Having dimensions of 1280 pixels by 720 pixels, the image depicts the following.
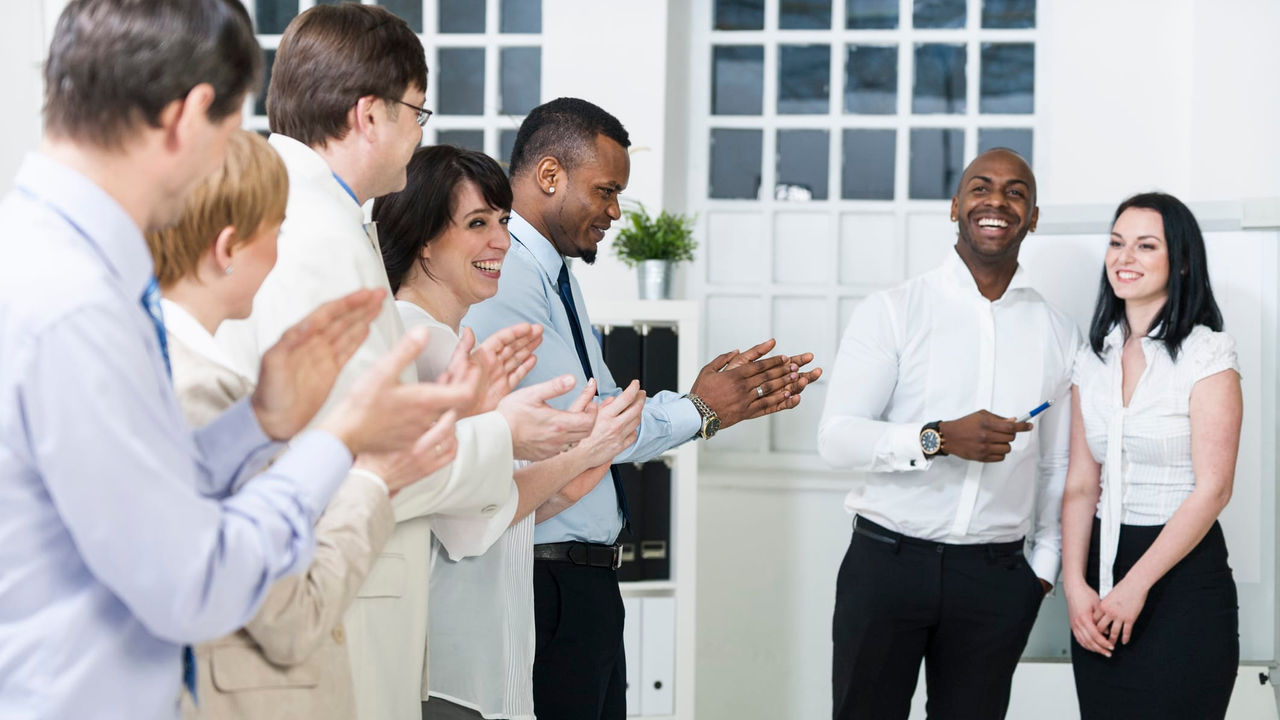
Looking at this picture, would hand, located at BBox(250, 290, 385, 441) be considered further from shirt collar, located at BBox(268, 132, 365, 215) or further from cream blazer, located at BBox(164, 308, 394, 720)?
shirt collar, located at BBox(268, 132, 365, 215)

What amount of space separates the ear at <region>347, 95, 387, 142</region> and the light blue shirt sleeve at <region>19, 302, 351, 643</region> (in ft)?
2.06

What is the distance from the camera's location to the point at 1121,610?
2432 millimetres

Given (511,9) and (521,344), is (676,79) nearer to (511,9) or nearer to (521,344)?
(511,9)

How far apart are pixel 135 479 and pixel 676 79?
3.34 meters

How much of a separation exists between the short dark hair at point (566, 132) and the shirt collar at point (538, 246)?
0.50ft

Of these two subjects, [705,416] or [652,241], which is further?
[652,241]

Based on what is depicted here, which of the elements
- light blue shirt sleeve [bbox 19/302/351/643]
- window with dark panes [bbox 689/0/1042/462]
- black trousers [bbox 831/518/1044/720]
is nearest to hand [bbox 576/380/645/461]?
light blue shirt sleeve [bbox 19/302/351/643]

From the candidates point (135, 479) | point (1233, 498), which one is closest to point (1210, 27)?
point (1233, 498)

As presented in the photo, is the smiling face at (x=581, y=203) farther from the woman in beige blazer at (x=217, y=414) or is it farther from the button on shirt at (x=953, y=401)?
the woman in beige blazer at (x=217, y=414)

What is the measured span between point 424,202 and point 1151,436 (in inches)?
68.4

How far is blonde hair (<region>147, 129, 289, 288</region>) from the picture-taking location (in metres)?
0.94

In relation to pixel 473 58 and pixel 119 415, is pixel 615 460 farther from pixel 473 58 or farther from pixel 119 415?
pixel 473 58

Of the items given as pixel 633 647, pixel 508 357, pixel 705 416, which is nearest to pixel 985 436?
pixel 705 416

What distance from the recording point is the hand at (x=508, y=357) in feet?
4.27
